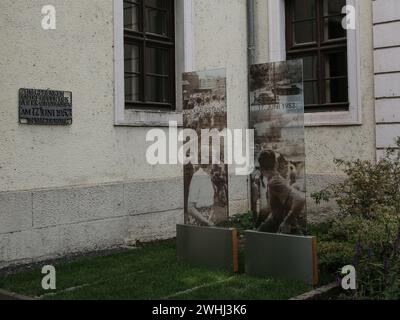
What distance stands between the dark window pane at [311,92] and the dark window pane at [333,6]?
1.32 metres

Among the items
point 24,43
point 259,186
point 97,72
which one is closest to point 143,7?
point 97,72

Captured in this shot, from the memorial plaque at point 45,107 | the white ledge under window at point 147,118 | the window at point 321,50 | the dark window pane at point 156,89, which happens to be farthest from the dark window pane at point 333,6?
the memorial plaque at point 45,107

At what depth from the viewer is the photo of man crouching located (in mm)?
5574

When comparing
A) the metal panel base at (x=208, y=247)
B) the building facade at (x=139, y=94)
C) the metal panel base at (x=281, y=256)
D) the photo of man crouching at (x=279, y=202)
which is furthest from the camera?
the building facade at (x=139, y=94)

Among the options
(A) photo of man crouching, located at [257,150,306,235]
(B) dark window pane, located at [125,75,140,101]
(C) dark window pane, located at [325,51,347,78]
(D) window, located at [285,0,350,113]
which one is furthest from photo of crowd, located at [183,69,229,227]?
(C) dark window pane, located at [325,51,347,78]

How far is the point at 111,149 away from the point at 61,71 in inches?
53.7

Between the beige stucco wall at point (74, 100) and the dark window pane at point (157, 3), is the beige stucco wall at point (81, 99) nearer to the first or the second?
the beige stucco wall at point (74, 100)

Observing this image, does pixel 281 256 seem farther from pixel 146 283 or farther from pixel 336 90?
pixel 336 90

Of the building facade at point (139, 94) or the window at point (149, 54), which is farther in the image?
the window at point (149, 54)

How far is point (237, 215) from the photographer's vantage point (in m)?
9.70

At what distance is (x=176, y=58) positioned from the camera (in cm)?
928

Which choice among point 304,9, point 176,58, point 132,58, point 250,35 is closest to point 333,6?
point 304,9

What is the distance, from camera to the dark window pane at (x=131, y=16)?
8.52 m
